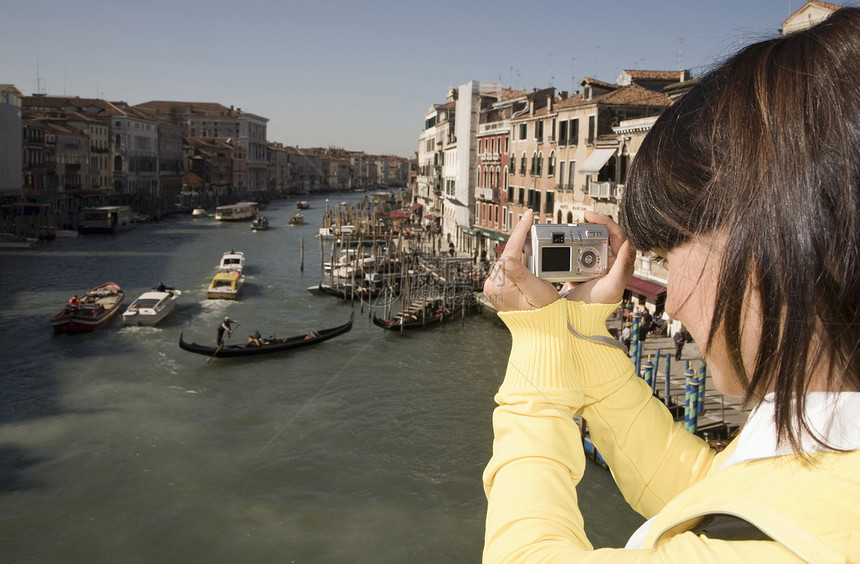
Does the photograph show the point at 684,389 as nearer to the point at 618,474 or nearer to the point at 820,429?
the point at 618,474

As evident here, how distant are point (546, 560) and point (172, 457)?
965cm

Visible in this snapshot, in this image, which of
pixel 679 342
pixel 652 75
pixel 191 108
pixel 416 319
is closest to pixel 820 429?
pixel 679 342

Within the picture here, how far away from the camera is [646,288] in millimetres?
14469

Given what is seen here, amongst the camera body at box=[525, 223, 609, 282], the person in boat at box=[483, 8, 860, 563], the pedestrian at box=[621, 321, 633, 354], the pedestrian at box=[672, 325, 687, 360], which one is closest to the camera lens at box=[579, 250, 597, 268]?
the camera body at box=[525, 223, 609, 282]

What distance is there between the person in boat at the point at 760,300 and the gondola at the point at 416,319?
16.3 meters

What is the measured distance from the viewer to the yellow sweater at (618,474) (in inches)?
20.4

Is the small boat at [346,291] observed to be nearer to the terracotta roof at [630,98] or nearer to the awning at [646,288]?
the terracotta roof at [630,98]

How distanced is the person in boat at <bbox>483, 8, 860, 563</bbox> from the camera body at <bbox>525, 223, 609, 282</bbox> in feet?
1.17

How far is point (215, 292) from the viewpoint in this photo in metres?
20.5

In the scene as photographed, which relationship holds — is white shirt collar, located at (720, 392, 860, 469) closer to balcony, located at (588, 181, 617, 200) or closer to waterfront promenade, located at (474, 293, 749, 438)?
waterfront promenade, located at (474, 293, 749, 438)

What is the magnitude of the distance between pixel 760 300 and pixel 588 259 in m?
0.58

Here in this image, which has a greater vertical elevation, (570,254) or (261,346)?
(570,254)

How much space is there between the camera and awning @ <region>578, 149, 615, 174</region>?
1631cm

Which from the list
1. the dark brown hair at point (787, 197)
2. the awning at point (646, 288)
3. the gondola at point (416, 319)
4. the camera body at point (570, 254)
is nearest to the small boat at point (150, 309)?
the gondola at point (416, 319)
